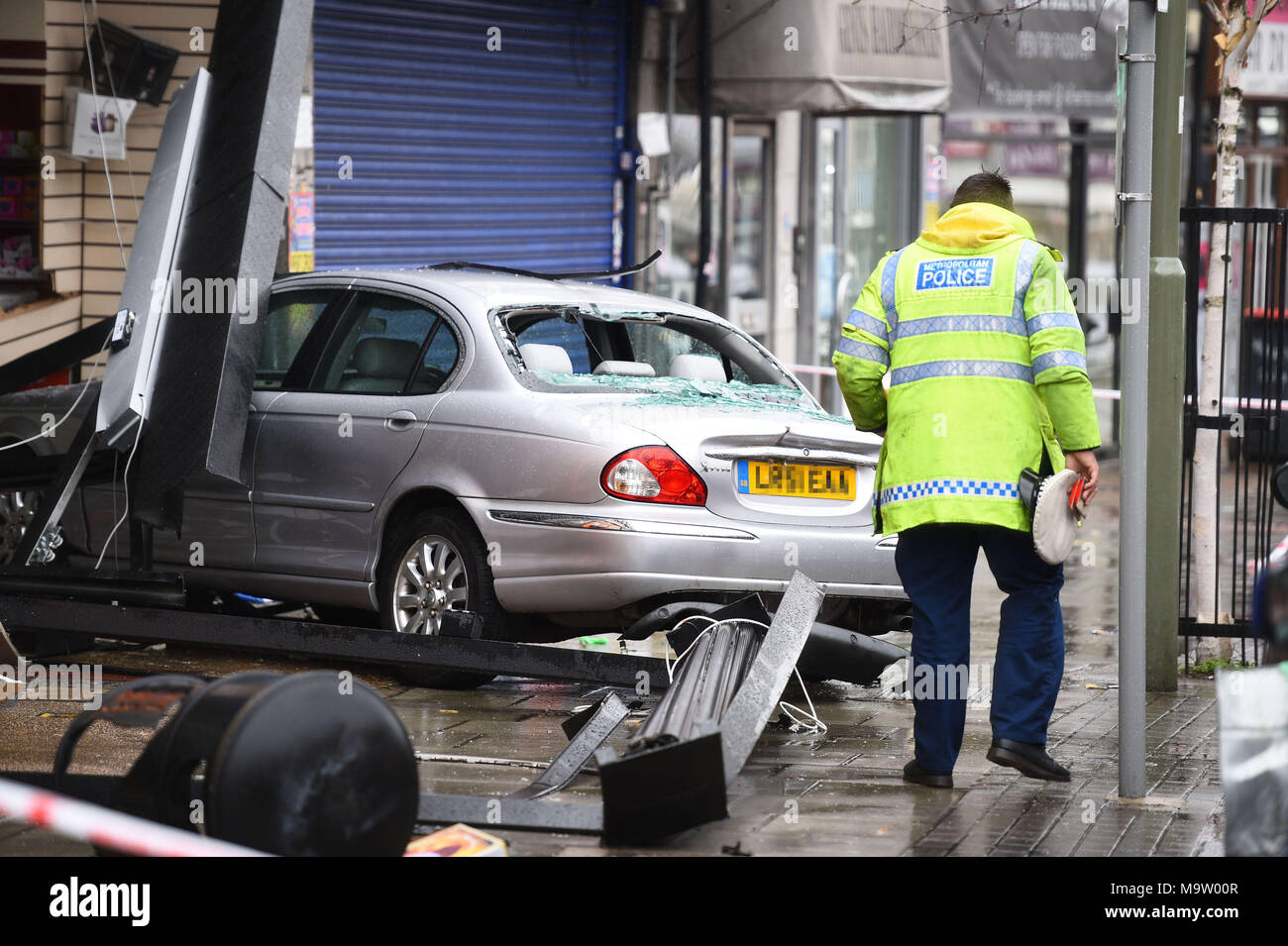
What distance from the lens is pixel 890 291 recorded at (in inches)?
231

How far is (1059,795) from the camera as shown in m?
5.71

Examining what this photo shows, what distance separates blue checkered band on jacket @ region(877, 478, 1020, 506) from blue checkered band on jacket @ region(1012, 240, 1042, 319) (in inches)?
20.6

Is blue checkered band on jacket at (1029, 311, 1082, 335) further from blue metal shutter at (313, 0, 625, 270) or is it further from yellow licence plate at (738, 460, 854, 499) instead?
blue metal shutter at (313, 0, 625, 270)

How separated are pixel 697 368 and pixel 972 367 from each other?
8.20 ft

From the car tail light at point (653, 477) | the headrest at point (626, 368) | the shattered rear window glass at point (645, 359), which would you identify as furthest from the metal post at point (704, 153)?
the car tail light at point (653, 477)

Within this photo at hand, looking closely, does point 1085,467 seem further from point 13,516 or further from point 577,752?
point 13,516

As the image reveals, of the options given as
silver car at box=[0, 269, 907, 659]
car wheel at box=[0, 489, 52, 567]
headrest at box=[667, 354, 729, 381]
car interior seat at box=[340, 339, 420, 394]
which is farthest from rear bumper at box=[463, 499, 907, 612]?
car wheel at box=[0, 489, 52, 567]

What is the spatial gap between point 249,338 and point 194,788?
9.99ft

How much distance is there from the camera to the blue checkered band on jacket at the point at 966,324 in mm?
5691

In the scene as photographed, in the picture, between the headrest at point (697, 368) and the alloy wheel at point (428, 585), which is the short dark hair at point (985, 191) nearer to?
the headrest at point (697, 368)

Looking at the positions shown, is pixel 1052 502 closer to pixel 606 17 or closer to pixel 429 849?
pixel 429 849

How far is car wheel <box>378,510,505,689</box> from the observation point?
7281mm

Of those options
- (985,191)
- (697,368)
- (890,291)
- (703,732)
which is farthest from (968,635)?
(697,368)

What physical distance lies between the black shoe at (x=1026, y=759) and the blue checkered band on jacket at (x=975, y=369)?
3.73 ft
